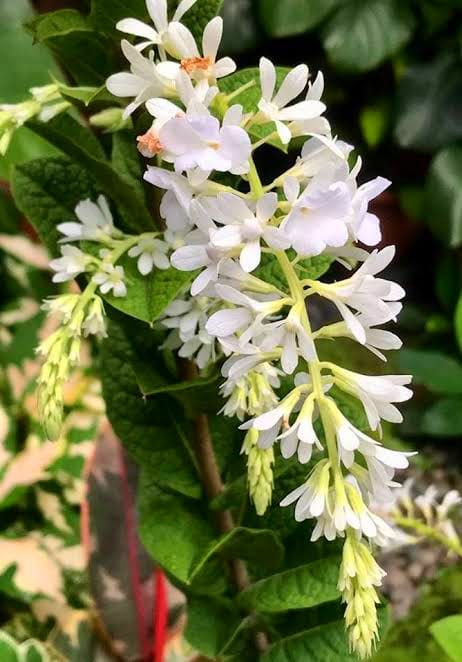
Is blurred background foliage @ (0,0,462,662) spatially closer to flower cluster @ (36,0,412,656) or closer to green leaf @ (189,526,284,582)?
green leaf @ (189,526,284,582)

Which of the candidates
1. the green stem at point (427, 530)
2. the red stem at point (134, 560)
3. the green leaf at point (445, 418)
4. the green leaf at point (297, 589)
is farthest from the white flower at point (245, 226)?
the green leaf at point (445, 418)

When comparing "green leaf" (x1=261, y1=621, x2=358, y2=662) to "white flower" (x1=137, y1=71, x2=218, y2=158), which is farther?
"green leaf" (x1=261, y1=621, x2=358, y2=662)

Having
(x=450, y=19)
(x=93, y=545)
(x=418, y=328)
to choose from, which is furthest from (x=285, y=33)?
(x=93, y=545)

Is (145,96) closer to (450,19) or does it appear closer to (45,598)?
(45,598)

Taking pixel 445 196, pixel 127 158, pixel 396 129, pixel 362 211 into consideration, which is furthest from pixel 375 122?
pixel 362 211

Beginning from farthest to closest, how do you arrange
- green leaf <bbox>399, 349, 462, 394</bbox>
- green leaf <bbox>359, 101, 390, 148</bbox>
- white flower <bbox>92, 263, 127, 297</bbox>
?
green leaf <bbox>359, 101, 390, 148</bbox> → green leaf <bbox>399, 349, 462, 394</bbox> → white flower <bbox>92, 263, 127, 297</bbox>

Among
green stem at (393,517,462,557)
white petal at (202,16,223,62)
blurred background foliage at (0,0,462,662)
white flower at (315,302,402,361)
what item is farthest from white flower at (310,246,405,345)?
blurred background foliage at (0,0,462,662)

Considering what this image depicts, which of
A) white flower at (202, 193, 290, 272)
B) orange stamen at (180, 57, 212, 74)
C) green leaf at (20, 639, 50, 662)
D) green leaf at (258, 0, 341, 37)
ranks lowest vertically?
green leaf at (20, 639, 50, 662)

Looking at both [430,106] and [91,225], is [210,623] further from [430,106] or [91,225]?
[430,106]

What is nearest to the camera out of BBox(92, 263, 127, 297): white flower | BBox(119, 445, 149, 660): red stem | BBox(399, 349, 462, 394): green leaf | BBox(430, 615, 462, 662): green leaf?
BBox(92, 263, 127, 297): white flower
